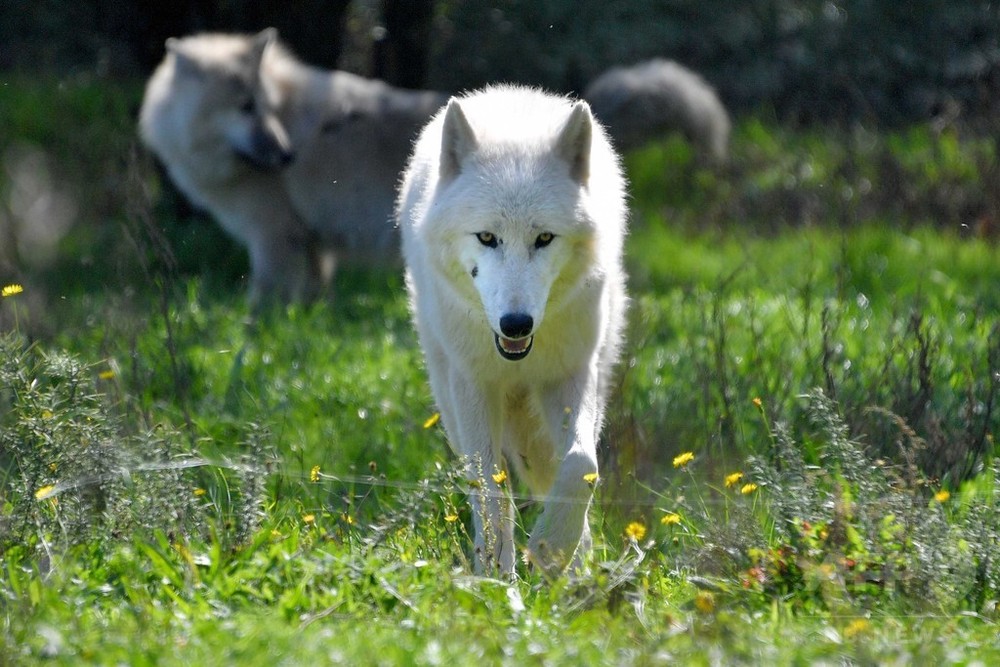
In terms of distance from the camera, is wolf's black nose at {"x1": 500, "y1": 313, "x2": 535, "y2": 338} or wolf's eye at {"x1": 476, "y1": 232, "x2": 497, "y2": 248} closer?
wolf's black nose at {"x1": 500, "y1": 313, "x2": 535, "y2": 338}

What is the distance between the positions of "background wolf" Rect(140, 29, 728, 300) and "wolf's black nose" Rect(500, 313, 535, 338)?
4.73 meters

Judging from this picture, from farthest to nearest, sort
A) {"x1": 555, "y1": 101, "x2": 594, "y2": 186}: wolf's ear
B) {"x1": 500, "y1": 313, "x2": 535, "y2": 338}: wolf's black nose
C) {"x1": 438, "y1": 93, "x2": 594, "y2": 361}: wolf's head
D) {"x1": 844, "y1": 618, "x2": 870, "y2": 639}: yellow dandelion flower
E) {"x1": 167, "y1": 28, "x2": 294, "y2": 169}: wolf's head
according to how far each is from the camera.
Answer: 1. {"x1": 167, "y1": 28, "x2": 294, "y2": 169}: wolf's head
2. {"x1": 555, "y1": 101, "x2": 594, "y2": 186}: wolf's ear
3. {"x1": 438, "y1": 93, "x2": 594, "y2": 361}: wolf's head
4. {"x1": 500, "y1": 313, "x2": 535, "y2": 338}: wolf's black nose
5. {"x1": 844, "y1": 618, "x2": 870, "y2": 639}: yellow dandelion flower

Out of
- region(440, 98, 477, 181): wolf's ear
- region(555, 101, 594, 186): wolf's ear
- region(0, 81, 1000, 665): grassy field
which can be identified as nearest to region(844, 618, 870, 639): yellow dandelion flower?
region(0, 81, 1000, 665): grassy field

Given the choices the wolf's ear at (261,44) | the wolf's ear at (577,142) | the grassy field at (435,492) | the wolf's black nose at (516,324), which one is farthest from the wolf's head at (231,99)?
the wolf's black nose at (516,324)

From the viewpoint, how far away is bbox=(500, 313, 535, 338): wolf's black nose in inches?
146

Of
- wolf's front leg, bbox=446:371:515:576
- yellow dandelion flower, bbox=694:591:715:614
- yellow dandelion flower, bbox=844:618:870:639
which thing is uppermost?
yellow dandelion flower, bbox=844:618:870:639

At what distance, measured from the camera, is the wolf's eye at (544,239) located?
3980 mm

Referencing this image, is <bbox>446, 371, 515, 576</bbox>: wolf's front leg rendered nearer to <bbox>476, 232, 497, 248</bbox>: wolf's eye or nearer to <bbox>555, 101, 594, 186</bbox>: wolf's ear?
<bbox>476, 232, 497, 248</bbox>: wolf's eye

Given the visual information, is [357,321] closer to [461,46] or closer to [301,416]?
[301,416]

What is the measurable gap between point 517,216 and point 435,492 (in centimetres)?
99

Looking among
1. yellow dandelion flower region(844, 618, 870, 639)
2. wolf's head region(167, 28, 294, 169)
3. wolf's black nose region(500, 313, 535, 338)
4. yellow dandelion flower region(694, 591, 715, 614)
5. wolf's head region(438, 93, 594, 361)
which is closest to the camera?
yellow dandelion flower region(844, 618, 870, 639)

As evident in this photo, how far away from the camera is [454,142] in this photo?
4.24 m

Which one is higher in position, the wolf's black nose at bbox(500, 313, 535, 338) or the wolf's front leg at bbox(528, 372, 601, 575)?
the wolf's black nose at bbox(500, 313, 535, 338)

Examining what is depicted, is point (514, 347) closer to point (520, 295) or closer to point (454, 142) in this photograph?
point (520, 295)
